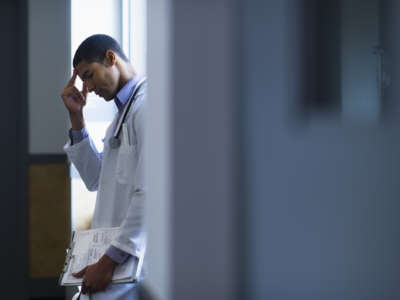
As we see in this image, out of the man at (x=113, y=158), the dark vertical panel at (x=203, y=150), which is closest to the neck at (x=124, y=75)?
the man at (x=113, y=158)

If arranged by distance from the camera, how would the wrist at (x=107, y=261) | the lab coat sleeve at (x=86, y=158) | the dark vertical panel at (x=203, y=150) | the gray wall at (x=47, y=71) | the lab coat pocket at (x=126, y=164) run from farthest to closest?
the gray wall at (x=47, y=71)
the lab coat sleeve at (x=86, y=158)
the lab coat pocket at (x=126, y=164)
the wrist at (x=107, y=261)
the dark vertical panel at (x=203, y=150)

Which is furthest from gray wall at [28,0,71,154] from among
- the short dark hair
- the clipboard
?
the clipboard

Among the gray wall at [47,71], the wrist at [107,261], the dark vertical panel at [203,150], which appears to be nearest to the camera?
the dark vertical panel at [203,150]

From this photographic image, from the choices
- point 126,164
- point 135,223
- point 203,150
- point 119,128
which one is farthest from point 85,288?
point 203,150

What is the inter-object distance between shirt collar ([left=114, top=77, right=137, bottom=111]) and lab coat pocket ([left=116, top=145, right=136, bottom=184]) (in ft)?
0.63

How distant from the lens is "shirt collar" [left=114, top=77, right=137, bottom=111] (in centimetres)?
143

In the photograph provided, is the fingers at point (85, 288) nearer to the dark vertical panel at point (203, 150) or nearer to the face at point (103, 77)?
the face at point (103, 77)

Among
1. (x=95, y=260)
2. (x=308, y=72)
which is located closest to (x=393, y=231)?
(x=308, y=72)

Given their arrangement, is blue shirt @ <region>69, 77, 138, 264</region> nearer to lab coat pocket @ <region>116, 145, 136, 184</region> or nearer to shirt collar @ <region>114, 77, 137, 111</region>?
shirt collar @ <region>114, 77, 137, 111</region>

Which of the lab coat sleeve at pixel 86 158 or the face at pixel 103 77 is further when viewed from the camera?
the lab coat sleeve at pixel 86 158

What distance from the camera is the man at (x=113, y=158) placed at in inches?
45.3

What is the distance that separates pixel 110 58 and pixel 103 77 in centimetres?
6

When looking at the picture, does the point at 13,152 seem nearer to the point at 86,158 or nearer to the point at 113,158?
the point at 86,158

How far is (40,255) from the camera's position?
2797 millimetres
